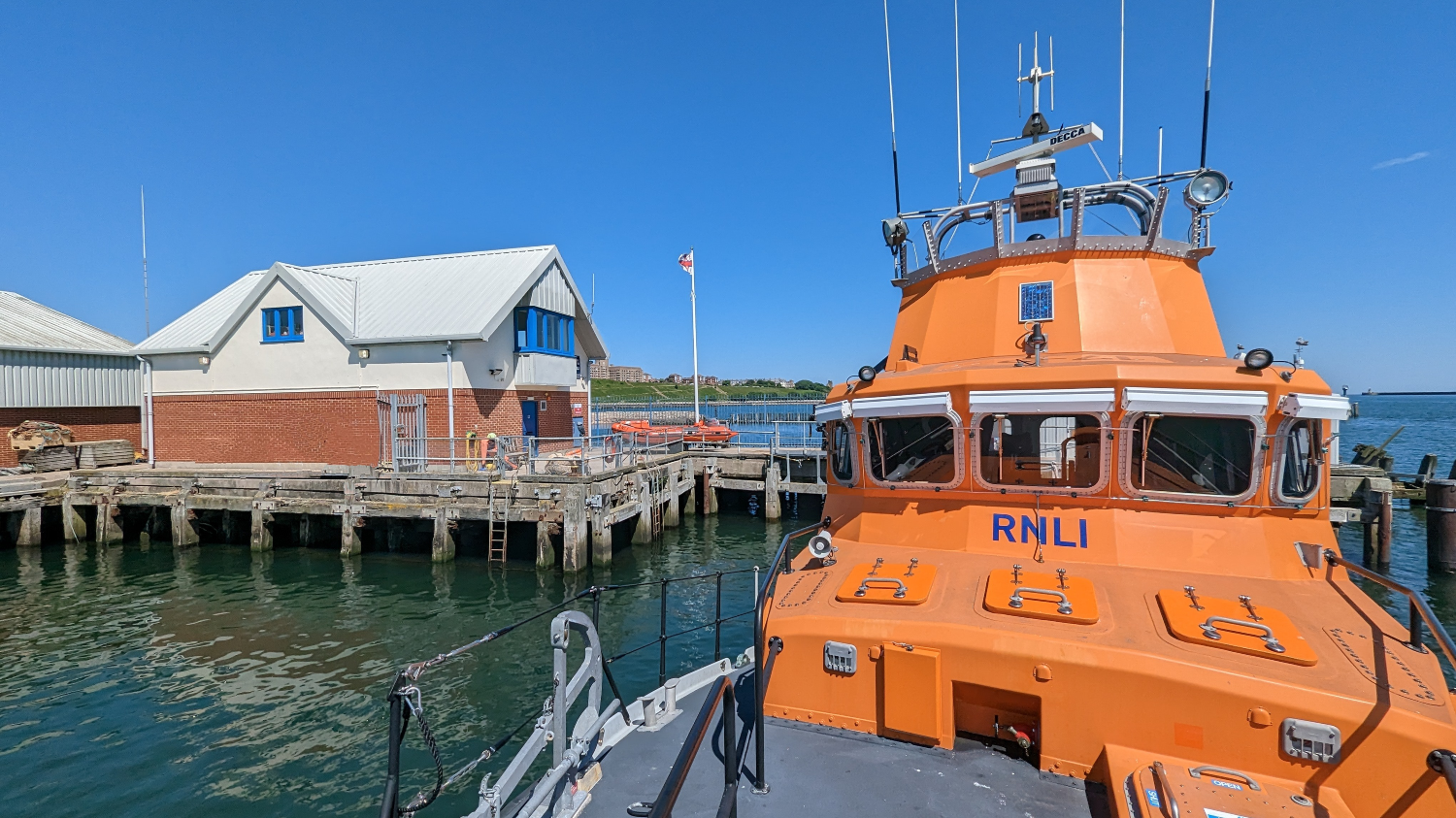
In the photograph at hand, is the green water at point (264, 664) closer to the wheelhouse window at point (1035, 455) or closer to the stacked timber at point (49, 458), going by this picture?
the stacked timber at point (49, 458)

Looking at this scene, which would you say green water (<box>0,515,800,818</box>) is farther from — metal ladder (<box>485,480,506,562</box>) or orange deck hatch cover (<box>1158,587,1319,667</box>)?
orange deck hatch cover (<box>1158,587,1319,667</box>)

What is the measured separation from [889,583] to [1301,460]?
10.7 ft

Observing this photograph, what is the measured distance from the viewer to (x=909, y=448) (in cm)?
568

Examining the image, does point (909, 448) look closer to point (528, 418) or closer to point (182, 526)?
point (528, 418)

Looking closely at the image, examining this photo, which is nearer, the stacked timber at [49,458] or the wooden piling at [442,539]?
the wooden piling at [442,539]

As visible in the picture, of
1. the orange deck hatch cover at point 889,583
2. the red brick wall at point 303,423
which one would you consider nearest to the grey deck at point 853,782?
the orange deck hatch cover at point 889,583

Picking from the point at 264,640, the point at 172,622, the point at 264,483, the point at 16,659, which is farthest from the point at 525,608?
the point at 264,483

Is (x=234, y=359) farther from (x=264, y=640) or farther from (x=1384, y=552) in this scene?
(x=1384, y=552)

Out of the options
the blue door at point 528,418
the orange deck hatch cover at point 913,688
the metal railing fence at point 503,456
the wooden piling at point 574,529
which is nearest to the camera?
the orange deck hatch cover at point 913,688

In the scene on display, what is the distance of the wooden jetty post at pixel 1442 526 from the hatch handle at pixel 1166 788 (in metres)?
20.5

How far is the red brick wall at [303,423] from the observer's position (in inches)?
819

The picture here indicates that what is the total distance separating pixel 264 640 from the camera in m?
12.1

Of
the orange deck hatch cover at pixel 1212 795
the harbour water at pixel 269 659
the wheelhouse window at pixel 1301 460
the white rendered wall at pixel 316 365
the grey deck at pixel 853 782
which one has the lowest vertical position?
the harbour water at pixel 269 659

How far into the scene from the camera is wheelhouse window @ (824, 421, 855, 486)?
19.6ft
